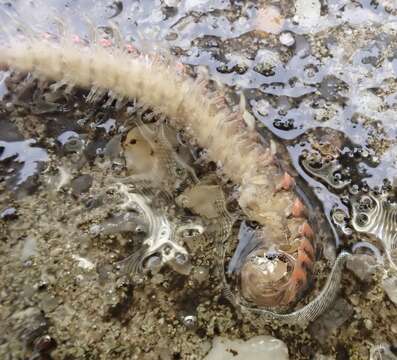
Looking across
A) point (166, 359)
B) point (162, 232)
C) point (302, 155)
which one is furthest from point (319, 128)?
point (166, 359)

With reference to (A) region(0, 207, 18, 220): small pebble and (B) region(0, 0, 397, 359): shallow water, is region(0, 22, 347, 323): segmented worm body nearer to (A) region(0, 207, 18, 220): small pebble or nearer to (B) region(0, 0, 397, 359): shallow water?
(B) region(0, 0, 397, 359): shallow water

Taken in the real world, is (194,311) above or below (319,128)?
below

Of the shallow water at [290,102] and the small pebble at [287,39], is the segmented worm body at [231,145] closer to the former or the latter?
the shallow water at [290,102]

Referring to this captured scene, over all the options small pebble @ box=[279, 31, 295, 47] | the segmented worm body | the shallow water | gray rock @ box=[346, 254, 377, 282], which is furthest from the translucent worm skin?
small pebble @ box=[279, 31, 295, 47]

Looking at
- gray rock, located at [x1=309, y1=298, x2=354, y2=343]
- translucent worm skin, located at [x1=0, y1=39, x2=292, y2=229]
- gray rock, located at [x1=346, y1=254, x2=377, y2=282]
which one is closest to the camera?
gray rock, located at [x1=309, y1=298, x2=354, y2=343]

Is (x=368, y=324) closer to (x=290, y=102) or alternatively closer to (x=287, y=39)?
(x=290, y=102)

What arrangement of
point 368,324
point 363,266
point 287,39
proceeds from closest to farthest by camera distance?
point 368,324 → point 363,266 → point 287,39

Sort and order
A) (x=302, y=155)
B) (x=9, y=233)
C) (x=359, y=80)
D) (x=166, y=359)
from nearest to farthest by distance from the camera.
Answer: (x=166, y=359), (x=9, y=233), (x=302, y=155), (x=359, y=80)

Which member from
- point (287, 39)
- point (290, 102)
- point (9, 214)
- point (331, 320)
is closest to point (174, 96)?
point (290, 102)

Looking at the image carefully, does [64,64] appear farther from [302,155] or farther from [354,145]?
[354,145]
